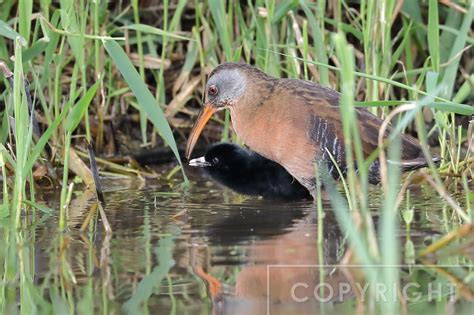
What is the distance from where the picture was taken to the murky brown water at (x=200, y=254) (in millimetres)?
3584

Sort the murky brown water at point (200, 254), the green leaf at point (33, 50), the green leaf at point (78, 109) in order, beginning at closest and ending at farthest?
the murky brown water at point (200, 254) → the green leaf at point (78, 109) → the green leaf at point (33, 50)

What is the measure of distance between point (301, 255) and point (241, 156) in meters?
1.96

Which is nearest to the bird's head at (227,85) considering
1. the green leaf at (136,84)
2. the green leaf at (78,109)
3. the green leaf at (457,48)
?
the green leaf at (136,84)

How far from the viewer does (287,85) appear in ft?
18.7

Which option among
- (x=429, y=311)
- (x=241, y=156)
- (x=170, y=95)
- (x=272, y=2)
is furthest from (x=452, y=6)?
(x=429, y=311)

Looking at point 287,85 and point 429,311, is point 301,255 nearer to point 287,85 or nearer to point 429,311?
point 429,311

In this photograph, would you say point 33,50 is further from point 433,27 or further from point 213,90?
point 433,27

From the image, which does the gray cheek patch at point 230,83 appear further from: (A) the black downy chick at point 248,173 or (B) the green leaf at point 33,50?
(B) the green leaf at point 33,50

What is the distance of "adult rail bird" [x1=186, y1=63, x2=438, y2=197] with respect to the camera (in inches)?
215

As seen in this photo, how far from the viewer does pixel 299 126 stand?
5512 millimetres

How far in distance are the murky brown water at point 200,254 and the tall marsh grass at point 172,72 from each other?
8 centimetres

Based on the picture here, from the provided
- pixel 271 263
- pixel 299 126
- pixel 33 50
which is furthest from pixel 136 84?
pixel 271 263

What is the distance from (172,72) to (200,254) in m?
3.21

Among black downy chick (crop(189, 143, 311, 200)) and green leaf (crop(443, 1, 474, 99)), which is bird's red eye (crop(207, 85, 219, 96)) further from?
green leaf (crop(443, 1, 474, 99))
